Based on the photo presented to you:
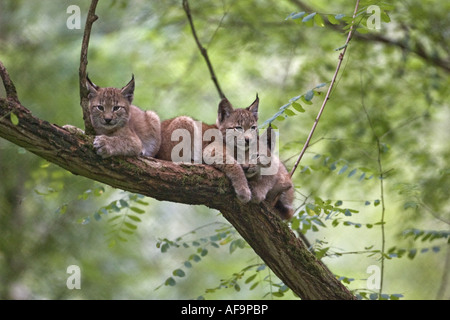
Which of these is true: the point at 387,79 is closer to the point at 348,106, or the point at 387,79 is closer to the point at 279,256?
the point at 348,106

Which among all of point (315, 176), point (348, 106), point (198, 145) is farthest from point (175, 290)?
point (198, 145)

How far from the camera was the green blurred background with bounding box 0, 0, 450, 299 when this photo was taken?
7.90 meters

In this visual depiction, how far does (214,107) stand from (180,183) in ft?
20.4

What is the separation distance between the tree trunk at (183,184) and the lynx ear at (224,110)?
1.01m

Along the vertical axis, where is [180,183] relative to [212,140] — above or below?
below

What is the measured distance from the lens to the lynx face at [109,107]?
5.05 metres

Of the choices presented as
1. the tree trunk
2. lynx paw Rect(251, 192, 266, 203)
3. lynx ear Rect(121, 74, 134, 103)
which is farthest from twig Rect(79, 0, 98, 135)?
lynx paw Rect(251, 192, 266, 203)

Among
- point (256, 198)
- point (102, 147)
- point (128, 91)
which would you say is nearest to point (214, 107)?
point (128, 91)

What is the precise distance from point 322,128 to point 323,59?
96cm

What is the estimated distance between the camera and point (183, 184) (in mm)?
4555

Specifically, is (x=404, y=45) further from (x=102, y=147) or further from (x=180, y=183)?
(x=102, y=147)

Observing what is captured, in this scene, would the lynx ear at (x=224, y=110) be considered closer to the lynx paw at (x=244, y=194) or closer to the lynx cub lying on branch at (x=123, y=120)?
the lynx cub lying on branch at (x=123, y=120)

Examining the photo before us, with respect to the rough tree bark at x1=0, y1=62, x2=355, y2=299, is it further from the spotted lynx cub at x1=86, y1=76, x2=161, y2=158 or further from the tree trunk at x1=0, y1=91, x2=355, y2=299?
the spotted lynx cub at x1=86, y1=76, x2=161, y2=158
